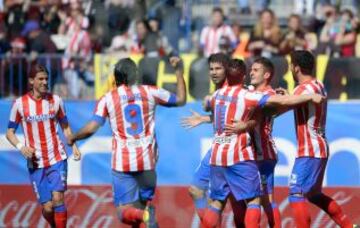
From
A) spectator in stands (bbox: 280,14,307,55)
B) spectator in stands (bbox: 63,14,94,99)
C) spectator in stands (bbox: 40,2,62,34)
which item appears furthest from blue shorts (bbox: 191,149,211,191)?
spectator in stands (bbox: 40,2,62,34)

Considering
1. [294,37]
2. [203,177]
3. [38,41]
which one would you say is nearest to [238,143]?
[203,177]

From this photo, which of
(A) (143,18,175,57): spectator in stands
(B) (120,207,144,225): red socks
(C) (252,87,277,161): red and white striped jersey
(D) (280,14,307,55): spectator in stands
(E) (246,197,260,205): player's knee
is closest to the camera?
(E) (246,197,260,205): player's knee

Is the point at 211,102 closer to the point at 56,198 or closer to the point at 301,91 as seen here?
the point at 301,91

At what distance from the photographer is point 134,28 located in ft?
72.5

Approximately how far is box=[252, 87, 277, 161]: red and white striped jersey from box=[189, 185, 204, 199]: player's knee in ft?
3.23

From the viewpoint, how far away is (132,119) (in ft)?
39.5

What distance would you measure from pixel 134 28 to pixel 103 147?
7033 mm

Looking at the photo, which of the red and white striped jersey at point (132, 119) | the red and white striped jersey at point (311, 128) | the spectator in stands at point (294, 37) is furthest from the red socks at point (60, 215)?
the spectator in stands at point (294, 37)

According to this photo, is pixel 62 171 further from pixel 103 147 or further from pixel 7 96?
pixel 7 96

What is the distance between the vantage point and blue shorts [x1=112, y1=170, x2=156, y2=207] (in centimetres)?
1216

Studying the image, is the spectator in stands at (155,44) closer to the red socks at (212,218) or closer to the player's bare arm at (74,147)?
the player's bare arm at (74,147)

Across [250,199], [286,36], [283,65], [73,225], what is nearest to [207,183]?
[250,199]

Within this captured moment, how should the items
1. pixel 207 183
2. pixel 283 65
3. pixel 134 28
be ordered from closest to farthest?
pixel 207 183 < pixel 283 65 < pixel 134 28

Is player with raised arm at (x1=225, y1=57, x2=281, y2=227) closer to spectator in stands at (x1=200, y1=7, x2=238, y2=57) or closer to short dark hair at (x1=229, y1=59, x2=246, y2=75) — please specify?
short dark hair at (x1=229, y1=59, x2=246, y2=75)
